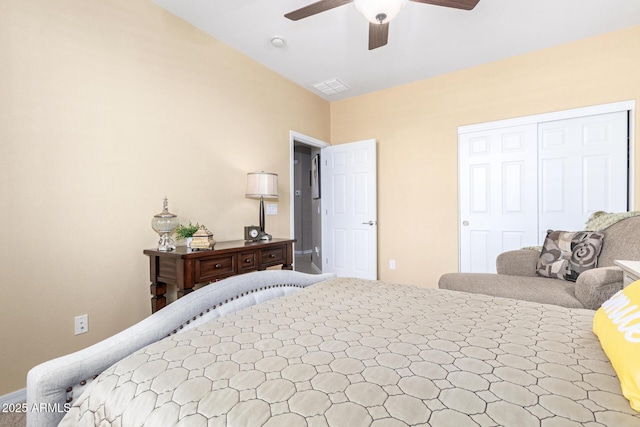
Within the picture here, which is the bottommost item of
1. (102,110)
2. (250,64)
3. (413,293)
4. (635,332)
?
(413,293)

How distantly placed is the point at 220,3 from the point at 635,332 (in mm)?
2917

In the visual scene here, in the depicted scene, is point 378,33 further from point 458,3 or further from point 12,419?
point 12,419

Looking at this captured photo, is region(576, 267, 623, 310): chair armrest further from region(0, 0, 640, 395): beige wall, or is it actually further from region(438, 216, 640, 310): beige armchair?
region(0, 0, 640, 395): beige wall

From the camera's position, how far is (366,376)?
66cm

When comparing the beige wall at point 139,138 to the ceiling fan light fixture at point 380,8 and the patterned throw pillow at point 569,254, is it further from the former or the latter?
the ceiling fan light fixture at point 380,8

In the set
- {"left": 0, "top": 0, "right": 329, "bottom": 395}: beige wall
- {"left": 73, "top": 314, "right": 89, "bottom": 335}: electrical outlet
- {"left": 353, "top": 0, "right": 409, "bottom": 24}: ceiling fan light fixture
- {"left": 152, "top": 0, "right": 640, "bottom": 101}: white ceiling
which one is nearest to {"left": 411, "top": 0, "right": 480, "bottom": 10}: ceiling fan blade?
{"left": 353, "top": 0, "right": 409, "bottom": 24}: ceiling fan light fixture

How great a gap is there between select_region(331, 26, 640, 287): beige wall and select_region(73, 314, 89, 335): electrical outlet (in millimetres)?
3160

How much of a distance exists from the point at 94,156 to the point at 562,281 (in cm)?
343

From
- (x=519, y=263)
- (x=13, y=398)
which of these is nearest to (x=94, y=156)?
(x=13, y=398)

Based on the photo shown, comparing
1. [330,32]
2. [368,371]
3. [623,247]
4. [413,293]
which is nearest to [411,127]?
[330,32]

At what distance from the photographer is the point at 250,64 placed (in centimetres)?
313

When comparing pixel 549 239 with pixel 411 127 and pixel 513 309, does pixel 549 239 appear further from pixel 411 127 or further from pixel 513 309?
pixel 411 127

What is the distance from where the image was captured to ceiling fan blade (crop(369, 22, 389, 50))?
2.01 meters

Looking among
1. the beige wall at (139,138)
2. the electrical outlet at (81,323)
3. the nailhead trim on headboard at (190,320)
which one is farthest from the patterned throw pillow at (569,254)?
the electrical outlet at (81,323)
